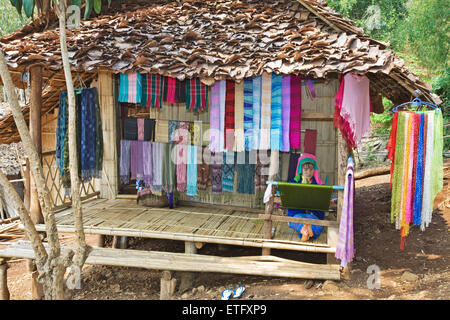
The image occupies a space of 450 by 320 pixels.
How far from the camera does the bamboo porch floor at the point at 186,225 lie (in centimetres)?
566

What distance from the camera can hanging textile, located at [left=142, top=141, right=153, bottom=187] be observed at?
6.93 meters

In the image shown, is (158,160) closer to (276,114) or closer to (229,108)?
(229,108)

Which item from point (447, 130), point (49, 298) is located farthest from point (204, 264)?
point (447, 130)

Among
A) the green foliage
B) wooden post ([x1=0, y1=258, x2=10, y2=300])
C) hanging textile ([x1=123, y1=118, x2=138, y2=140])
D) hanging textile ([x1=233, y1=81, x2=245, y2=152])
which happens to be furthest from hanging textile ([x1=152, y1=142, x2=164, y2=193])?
the green foliage

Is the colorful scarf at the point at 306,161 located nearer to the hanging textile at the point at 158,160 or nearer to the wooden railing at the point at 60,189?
the hanging textile at the point at 158,160

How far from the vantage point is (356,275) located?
5.44 meters

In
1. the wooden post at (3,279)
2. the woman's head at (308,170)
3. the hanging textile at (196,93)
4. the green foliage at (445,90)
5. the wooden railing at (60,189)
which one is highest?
the green foliage at (445,90)

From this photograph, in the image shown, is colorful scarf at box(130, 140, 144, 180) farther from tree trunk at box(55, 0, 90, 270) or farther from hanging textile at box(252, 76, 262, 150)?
tree trunk at box(55, 0, 90, 270)

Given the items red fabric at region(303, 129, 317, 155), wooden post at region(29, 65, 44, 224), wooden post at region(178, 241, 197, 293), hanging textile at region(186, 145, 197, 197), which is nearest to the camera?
wooden post at region(178, 241, 197, 293)

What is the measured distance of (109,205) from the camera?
7414 millimetres

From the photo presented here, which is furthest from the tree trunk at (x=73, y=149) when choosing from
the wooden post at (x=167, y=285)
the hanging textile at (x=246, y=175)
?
the hanging textile at (x=246, y=175)

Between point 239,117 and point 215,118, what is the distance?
0.44 m

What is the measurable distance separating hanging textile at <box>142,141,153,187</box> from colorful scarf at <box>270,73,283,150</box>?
96.1 inches

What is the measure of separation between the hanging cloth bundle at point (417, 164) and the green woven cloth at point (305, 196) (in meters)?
0.97
